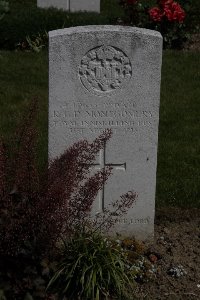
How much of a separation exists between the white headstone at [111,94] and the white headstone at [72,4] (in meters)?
7.27

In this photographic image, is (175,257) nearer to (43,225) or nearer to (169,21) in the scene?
(43,225)

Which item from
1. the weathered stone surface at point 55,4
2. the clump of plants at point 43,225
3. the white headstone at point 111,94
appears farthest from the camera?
the weathered stone surface at point 55,4

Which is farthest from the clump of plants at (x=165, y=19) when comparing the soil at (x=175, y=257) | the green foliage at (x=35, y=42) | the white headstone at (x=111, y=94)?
the white headstone at (x=111, y=94)

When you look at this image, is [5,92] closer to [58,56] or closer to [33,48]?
[33,48]

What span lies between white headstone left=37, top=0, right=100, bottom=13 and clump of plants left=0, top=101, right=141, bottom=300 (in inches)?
297

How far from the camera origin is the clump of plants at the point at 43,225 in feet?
15.8

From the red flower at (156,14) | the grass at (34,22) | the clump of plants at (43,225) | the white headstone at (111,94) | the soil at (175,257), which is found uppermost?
the red flower at (156,14)

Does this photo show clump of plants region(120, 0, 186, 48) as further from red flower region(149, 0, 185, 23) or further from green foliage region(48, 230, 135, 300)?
green foliage region(48, 230, 135, 300)

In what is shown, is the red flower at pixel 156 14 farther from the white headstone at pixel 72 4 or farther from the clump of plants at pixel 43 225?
the clump of plants at pixel 43 225

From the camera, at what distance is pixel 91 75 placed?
5.42 metres

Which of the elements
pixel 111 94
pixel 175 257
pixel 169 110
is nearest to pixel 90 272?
pixel 175 257

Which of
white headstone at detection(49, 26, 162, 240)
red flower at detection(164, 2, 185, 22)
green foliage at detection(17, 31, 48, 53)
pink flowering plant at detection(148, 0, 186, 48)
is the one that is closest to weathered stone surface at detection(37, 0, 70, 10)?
green foliage at detection(17, 31, 48, 53)

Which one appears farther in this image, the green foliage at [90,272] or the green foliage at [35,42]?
the green foliage at [35,42]

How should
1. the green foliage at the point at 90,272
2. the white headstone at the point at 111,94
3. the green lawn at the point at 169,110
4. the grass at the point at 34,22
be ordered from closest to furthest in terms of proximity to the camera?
the green foliage at the point at 90,272 → the white headstone at the point at 111,94 → the green lawn at the point at 169,110 → the grass at the point at 34,22
